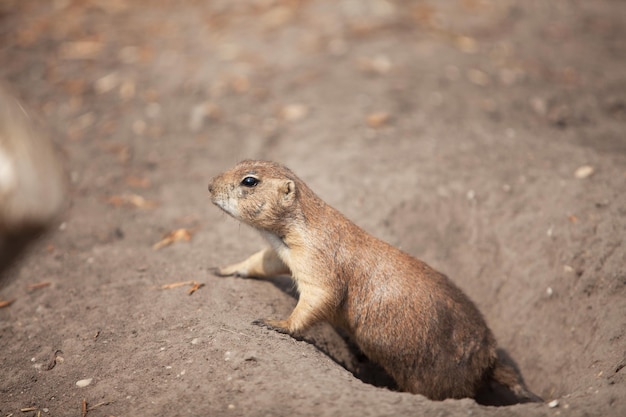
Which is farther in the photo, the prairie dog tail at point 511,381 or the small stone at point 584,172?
the small stone at point 584,172

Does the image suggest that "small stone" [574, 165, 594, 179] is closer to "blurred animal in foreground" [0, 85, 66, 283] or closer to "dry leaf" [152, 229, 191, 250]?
"dry leaf" [152, 229, 191, 250]

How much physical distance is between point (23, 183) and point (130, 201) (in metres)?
4.76

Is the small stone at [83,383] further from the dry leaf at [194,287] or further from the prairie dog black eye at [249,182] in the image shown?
the prairie dog black eye at [249,182]

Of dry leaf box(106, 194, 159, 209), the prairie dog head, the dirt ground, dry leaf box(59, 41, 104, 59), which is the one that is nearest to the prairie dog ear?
the prairie dog head

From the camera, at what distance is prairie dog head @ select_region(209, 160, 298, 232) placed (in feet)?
15.7

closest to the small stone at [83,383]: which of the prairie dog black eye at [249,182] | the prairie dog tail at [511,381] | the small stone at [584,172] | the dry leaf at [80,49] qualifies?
the prairie dog black eye at [249,182]

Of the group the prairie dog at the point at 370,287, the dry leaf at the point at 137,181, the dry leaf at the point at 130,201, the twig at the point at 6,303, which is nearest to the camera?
the prairie dog at the point at 370,287

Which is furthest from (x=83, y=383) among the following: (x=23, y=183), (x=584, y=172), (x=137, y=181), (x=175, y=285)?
(x=584, y=172)

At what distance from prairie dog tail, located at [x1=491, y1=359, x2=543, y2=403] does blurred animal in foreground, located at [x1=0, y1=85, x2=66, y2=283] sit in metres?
3.83

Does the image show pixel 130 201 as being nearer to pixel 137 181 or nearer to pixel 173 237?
pixel 137 181

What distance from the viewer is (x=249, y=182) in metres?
4.82

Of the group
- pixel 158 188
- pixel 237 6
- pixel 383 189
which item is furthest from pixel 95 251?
pixel 237 6

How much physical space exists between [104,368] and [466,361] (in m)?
2.77

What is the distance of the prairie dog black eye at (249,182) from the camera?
482 cm
